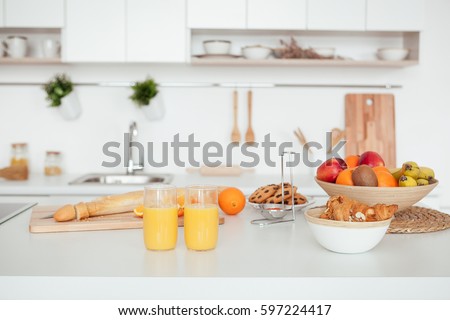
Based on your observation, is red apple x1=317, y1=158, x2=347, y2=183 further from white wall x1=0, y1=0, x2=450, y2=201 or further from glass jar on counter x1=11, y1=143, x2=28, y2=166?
glass jar on counter x1=11, y1=143, x2=28, y2=166

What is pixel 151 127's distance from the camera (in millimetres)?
3596

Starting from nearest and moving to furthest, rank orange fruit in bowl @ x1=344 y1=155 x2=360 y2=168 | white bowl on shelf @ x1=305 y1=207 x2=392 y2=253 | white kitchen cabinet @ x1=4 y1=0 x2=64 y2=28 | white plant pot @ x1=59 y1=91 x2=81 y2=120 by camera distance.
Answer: white bowl on shelf @ x1=305 y1=207 x2=392 y2=253 < orange fruit in bowl @ x1=344 y1=155 x2=360 y2=168 < white kitchen cabinet @ x1=4 y1=0 x2=64 y2=28 < white plant pot @ x1=59 y1=91 x2=81 y2=120

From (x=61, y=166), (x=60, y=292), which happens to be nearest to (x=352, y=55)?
(x=61, y=166)

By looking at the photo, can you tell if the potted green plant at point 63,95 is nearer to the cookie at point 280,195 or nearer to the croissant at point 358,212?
the cookie at point 280,195

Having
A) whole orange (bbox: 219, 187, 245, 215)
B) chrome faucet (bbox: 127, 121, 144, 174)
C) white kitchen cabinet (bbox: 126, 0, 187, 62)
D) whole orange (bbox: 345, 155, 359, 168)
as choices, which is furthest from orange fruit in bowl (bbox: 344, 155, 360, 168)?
chrome faucet (bbox: 127, 121, 144, 174)

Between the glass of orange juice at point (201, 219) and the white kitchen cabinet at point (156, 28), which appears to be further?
the white kitchen cabinet at point (156, 28)

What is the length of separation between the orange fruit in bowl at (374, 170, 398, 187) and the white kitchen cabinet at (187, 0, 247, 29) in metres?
1.78

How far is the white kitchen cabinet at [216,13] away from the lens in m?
3.20

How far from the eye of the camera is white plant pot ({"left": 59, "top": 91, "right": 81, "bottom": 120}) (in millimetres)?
3428

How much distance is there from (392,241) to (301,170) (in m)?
2.09

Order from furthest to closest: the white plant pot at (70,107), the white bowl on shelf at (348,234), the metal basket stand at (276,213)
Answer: the white plant pot at (70,107), the metal basket stand at (276,213), the white bowl on shelf at (348,234)

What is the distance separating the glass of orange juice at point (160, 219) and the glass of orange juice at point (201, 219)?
0.12 ft

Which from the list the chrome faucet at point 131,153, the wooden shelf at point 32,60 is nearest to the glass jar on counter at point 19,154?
the wooden shelf at point 32,60
